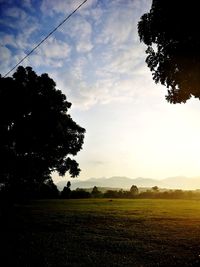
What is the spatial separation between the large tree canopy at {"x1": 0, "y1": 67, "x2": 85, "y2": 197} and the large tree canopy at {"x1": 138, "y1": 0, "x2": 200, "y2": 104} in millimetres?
17356

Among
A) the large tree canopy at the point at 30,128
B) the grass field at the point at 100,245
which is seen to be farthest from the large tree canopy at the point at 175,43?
the large tree canopy at the point at 30,128

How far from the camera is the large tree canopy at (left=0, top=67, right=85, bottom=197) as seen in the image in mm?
30578

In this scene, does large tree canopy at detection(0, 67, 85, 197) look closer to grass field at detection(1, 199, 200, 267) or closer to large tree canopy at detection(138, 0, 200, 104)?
grass field at detection(1, 199, 200, 267)

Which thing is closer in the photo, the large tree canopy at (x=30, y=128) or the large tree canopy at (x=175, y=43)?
the large tree canopy at (x=175, y=43)

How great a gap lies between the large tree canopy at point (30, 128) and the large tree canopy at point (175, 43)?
17356mm

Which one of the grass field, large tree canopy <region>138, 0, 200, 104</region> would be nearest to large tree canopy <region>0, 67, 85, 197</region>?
the grass field

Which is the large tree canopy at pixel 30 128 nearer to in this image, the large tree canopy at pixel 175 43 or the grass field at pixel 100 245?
the grass field at pixel 100 245

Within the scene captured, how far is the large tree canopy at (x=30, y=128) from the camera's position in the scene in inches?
1204

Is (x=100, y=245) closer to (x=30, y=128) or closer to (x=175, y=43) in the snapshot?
(x=175, y=43)

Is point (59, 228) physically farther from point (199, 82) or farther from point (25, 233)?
point (199, 82)

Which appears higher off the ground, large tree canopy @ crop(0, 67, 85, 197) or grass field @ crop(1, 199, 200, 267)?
large tree canopy @ crop(0, 67, 85, 197)

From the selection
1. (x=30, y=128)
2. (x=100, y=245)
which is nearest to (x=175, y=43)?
(x=100, y=245)

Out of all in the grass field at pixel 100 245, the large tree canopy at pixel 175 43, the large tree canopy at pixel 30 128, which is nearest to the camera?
the grass field at pixel 100 245

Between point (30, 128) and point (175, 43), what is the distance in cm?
1966
